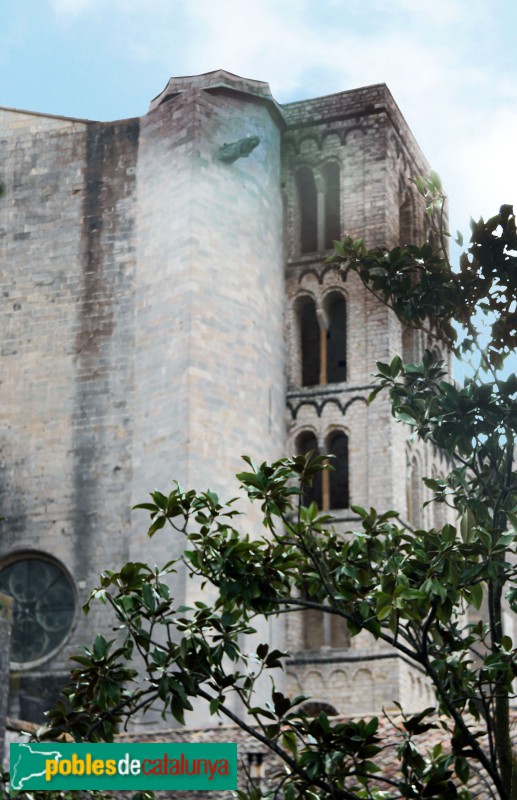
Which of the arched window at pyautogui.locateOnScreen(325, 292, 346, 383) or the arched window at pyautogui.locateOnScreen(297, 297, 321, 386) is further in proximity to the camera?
the arched window at pyautogui.locateOnScreen(325, 292, 346, 383)

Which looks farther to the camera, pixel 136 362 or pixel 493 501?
pixel 136 362

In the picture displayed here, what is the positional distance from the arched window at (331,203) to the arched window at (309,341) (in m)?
1.45

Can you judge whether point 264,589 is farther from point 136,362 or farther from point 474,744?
point 136,362

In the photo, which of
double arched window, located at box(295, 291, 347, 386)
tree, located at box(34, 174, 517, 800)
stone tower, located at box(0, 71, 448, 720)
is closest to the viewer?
tree, located at box(34, 174, 517, 800)

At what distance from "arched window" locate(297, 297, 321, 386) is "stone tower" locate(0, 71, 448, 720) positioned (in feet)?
0.21

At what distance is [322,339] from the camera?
3145 centimetres

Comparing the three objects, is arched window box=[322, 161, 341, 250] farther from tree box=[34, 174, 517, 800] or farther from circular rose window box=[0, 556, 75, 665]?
tree box=[34, 174, 517, 800]

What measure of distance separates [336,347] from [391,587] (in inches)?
949

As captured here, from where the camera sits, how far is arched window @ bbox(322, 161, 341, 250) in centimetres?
3225

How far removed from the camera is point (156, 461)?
2747cm

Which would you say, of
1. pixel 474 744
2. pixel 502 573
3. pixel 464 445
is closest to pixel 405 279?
pixel 464 445

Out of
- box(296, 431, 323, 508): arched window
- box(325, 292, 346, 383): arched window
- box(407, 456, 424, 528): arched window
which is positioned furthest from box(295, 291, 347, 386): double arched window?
box(407, 456, 424, 528): arched window

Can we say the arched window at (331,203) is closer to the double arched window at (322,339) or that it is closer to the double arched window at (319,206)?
the double arched window at (319,206)

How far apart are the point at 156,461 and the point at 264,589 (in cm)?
1801
